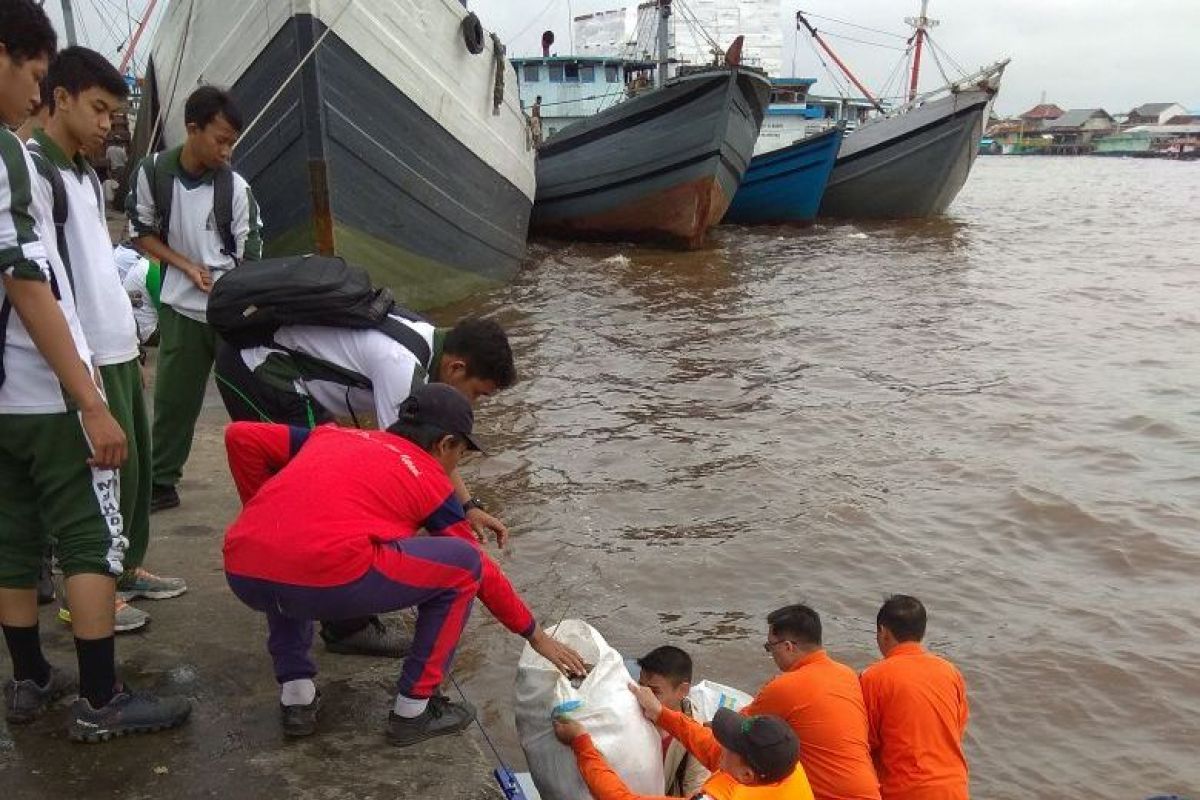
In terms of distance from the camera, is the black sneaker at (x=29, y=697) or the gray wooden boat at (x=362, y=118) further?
the gray wooden boat at (x=362, y=118)

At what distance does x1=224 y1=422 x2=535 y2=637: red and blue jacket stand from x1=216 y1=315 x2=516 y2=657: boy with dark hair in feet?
0.81

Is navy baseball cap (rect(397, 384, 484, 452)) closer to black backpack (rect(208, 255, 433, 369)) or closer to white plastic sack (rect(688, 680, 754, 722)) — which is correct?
black backpack (rect(208, 255, 433, 369))

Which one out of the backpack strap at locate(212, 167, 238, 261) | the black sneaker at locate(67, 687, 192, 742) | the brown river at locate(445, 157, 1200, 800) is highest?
the backpack strap at locate(212, 167, 238, 261)

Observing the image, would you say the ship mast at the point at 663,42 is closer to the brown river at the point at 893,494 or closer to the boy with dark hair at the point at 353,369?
the brown river at the point at 893,494

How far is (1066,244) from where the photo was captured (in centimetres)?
1847

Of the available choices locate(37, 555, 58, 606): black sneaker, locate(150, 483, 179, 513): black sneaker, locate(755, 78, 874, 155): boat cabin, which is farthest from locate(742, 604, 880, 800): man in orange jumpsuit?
locate(755, 78, 874, 155): boat cabin

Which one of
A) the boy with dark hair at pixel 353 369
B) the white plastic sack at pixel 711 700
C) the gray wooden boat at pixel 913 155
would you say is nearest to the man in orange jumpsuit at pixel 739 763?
the white plastic sack at pixel 711 700

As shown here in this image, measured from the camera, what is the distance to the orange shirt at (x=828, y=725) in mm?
2635

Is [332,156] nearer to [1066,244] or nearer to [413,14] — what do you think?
[413,14]

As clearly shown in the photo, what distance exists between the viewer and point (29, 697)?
2490mm

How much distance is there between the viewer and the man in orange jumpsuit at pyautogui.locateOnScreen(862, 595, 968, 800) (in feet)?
9.00

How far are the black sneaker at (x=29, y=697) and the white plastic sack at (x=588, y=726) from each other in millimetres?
1201

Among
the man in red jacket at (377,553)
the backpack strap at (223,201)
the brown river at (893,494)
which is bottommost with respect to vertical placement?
the brown river at (893,494)

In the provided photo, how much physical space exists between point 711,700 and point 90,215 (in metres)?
2.16
